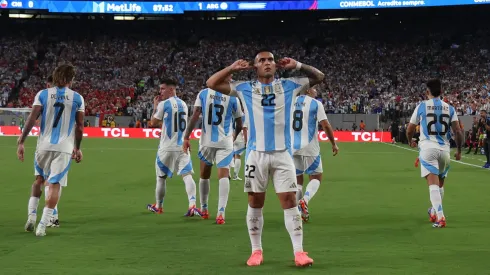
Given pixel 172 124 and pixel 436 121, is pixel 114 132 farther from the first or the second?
pixel 436 121

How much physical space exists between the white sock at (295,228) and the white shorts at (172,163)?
4.85 metres

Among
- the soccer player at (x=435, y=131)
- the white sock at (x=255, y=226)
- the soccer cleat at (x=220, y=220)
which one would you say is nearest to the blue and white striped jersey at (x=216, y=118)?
the soccer cleat at (x=220, y=220)

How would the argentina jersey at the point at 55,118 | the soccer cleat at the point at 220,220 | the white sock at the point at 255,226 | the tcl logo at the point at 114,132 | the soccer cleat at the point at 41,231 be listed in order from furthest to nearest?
1. the tcl logo at the point at 114,132
2. the soccer cleat at the point at 220,220
3. the argentina jersey at the point at 55,118
4. the soccer cleat at the point at 41,231
5. the white sock at the point at 255,226

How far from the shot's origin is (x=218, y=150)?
1209 cm

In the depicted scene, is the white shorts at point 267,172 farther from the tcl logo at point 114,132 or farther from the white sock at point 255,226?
the tcl logo at point 114,132

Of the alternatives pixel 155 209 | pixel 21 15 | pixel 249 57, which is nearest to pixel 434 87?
pixel 155 209

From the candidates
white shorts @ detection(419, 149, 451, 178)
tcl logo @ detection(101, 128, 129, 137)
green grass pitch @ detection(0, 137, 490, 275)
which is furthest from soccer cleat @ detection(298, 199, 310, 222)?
tcl logo @ detection(101, 128, 129, 137)

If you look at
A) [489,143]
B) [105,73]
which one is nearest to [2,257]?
[489,143]

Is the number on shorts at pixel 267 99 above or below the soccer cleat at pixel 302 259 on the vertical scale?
above

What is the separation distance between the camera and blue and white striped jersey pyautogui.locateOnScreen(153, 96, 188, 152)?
12656mm

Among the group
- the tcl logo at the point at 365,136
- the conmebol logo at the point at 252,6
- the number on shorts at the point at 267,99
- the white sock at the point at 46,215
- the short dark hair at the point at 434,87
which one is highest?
the conmebol logo at the point at 252,6

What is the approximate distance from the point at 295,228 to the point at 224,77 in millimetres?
1762

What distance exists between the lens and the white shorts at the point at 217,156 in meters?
12.0

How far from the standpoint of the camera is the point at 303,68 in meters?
7.95
